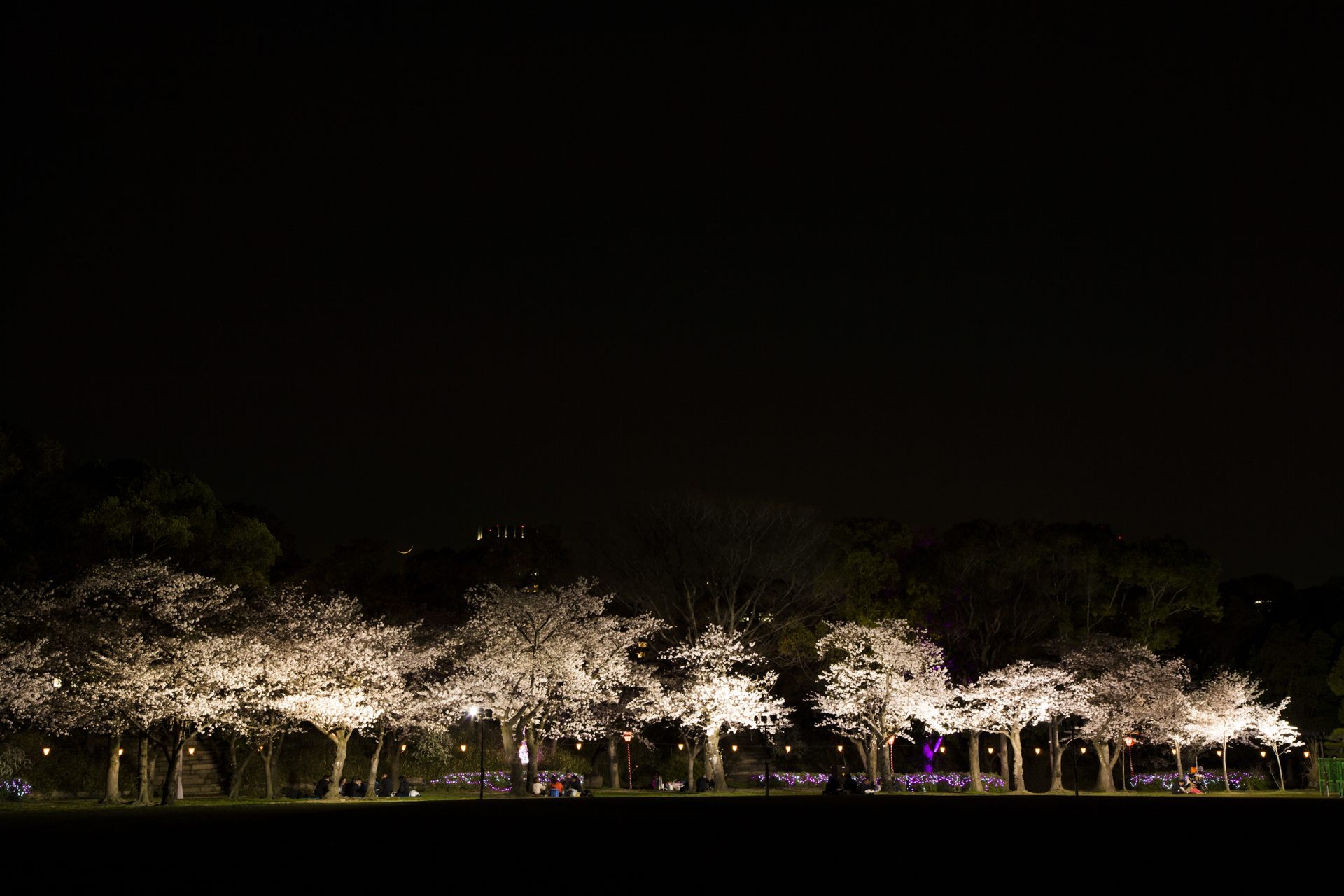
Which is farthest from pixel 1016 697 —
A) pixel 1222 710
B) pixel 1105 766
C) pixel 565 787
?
pixel 565 787

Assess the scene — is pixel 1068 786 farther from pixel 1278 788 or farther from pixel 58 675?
pixel 58 675

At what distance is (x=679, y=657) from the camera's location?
46.1 meters

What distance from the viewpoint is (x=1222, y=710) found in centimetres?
5022

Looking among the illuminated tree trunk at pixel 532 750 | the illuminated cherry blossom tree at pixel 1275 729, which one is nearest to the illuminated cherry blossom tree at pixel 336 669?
the illuminated tree trunk at pixel 532 750

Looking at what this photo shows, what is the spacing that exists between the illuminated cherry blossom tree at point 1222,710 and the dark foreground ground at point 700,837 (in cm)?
2558

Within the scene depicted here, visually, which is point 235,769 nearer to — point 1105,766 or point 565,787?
point 565,787

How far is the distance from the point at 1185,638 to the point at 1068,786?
32.3ft

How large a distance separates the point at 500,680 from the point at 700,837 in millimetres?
23852

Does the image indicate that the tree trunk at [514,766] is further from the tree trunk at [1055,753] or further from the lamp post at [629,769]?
the tree trunk at [1055,753]

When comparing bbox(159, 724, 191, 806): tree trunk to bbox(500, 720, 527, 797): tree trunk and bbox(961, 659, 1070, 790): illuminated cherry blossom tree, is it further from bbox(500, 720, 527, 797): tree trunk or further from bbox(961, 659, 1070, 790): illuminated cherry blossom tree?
bbox(961, 659, 1070, 790): illuminated cherry blossom tree

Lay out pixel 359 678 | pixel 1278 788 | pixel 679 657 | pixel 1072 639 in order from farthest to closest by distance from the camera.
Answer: pixel 1278 788, pixel 1072 639, pixel 679 657, pixel 359 678

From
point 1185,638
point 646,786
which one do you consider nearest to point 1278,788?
point 1185,638

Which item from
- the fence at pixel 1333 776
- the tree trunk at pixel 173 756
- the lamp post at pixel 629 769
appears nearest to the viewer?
the tree trunk at pixel 173 756

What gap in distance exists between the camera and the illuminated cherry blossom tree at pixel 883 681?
46.2 m
